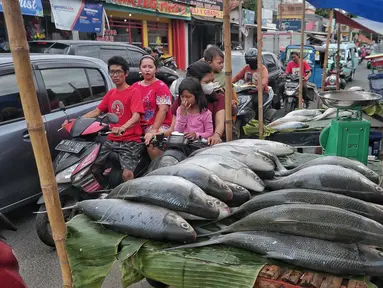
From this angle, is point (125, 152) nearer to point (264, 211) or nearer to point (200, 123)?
point (200, 123)

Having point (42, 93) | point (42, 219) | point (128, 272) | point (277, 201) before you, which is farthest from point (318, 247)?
point (42, 93)

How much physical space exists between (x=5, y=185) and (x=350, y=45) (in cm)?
1903

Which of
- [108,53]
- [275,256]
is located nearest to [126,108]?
[275,256]

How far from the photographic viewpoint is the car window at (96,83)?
17.7 ft

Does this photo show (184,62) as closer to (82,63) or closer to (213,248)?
(82,63)

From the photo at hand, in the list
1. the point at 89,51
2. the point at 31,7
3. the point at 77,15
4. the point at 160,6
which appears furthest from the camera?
the point at 160,6

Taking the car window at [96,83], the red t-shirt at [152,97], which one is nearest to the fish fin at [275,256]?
the red t-shirt at [152,97]

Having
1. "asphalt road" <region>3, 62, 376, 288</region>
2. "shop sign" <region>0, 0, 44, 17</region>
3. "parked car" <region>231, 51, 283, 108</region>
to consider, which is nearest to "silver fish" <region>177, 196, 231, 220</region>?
"asphalt road" <region>3, 62, 376, 288</region>

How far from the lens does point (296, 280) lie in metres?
1.91

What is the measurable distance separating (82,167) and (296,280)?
2630 millimetres

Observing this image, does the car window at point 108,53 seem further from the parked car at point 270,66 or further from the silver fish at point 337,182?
the silver fish at point 337,182

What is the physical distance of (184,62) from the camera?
2064 centimetres

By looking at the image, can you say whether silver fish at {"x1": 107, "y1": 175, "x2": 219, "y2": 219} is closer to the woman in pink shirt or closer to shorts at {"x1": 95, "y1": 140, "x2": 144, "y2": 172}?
the woman in pink shirt

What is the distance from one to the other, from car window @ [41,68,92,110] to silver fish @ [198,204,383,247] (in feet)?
11.3
